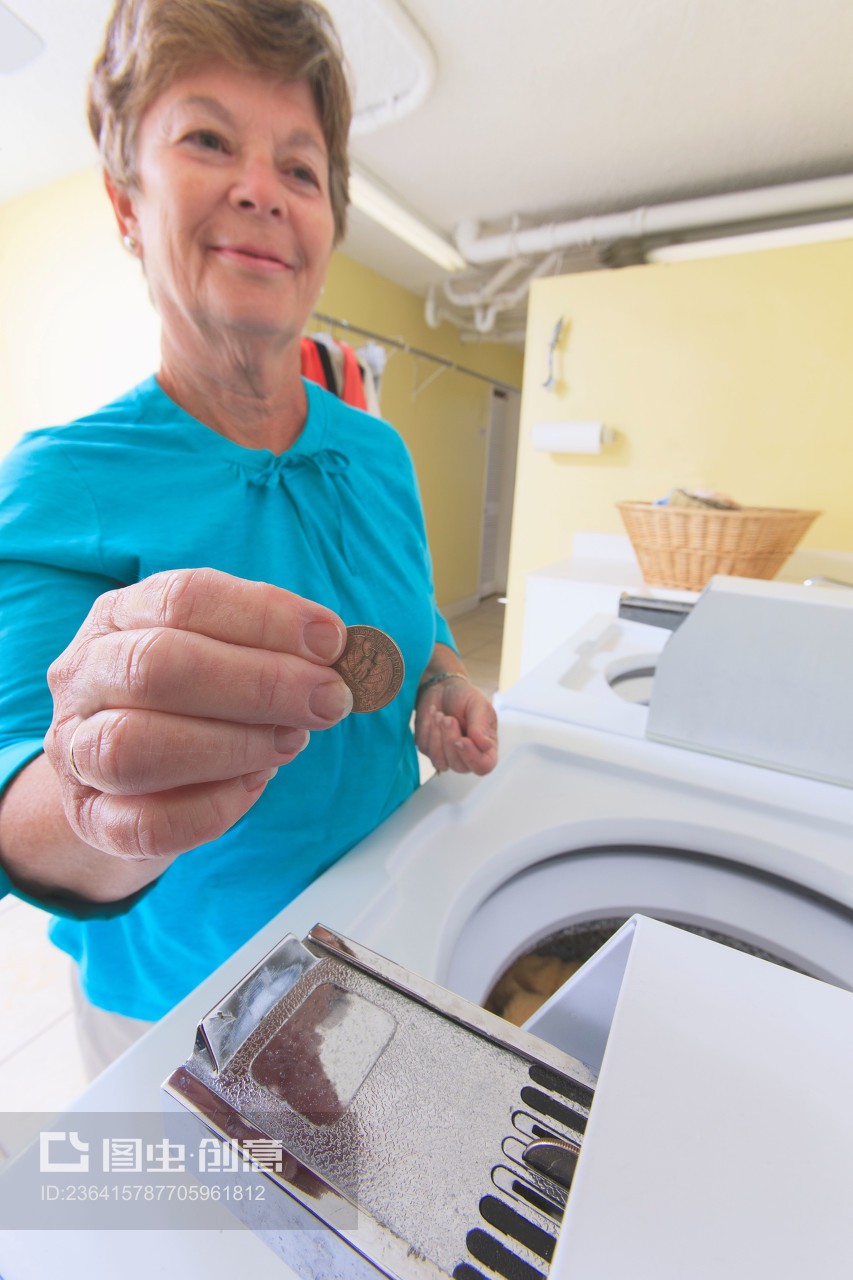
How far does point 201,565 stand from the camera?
51 centimetres

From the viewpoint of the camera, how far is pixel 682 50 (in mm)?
1309

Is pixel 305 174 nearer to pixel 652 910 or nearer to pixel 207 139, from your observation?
pixel 207 139

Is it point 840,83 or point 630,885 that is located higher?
point 840,83

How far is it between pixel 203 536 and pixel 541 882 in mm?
457

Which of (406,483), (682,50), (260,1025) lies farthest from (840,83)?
(260,1025)

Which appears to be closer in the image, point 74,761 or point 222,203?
point 74,761

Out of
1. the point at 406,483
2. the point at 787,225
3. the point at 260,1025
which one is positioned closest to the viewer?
the point at 260,1025

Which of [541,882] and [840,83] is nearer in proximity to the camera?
[541,882]

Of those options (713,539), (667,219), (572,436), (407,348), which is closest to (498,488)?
(407,348)

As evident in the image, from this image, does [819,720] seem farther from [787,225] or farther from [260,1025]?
[787,225]

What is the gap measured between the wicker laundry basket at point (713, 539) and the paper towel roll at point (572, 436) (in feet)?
2.42

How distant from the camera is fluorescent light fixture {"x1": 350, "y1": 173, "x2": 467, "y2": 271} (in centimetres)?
191

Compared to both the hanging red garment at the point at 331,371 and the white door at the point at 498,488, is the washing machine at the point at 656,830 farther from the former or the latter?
the white door at the point at 498,488

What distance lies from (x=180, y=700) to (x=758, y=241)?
2.43 meters
